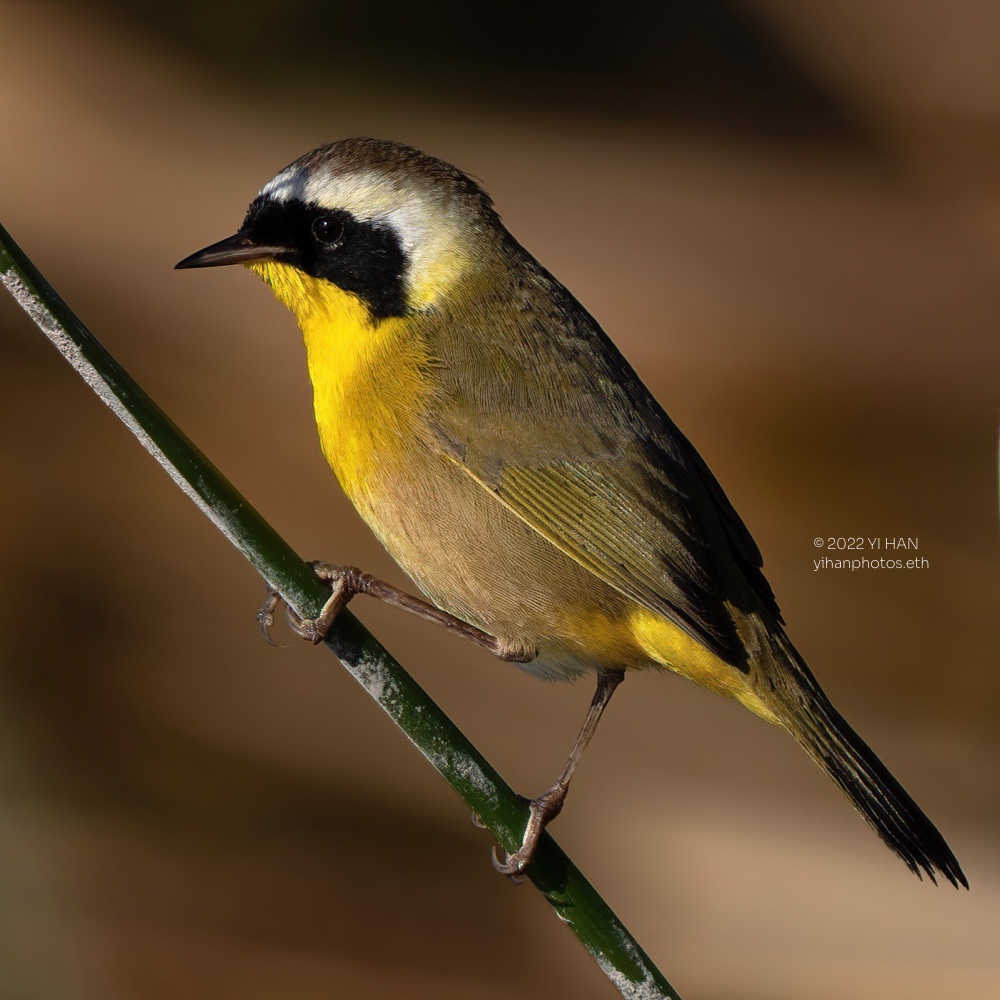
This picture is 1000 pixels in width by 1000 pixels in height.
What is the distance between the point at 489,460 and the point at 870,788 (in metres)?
0.74

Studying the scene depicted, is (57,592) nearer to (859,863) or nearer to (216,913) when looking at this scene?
(216,913)

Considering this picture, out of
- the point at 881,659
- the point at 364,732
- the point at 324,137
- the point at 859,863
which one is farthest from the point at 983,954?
the point at 324,137

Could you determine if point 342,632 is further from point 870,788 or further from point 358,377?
point 870,788

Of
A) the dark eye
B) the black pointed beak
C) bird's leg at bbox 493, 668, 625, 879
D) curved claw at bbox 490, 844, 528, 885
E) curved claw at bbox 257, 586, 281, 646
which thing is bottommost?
curved claw at bbox 490, 844, 528, 885

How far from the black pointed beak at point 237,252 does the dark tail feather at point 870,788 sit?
3.31 ft

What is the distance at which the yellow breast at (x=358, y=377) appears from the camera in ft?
6.22

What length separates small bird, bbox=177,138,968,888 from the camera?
6.09 feet

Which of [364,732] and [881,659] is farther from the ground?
[881,659]

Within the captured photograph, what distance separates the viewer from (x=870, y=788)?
182 centimetres

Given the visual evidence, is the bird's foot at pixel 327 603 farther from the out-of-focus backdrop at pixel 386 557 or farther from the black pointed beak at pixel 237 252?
the out-of-focus backdrop at pixel 386 557

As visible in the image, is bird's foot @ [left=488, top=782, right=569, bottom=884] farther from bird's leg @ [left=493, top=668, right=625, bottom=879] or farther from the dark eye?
the dark eye

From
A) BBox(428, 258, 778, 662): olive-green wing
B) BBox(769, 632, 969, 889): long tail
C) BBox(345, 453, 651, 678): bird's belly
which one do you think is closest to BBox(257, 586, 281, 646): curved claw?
BBox(345, 453, 651, 678): bird's belly

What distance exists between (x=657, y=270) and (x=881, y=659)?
126cm

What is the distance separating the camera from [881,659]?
11.5ft
